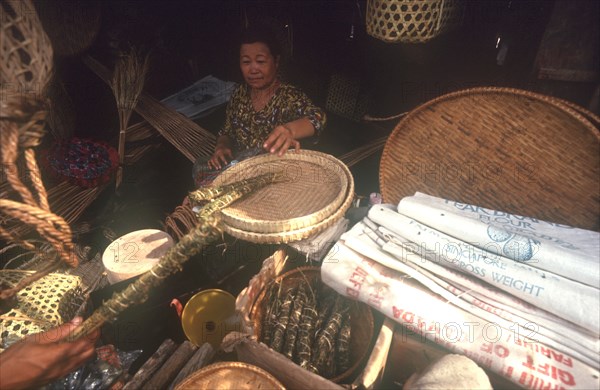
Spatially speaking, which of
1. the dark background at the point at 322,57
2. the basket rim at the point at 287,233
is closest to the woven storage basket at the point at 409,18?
the dark background at the point at 322,57

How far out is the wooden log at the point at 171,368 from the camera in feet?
6.89

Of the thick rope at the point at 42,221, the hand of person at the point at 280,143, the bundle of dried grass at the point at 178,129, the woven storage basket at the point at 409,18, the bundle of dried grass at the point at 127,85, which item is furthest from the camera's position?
the bundle of dried grass at the point at 127,85

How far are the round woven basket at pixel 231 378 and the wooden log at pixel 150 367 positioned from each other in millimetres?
602

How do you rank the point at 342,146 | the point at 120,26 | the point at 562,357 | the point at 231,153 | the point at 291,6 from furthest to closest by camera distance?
the point at 120,26, the point at 342,146, the point at 291,6, the point at 231,153, the point at 562,357

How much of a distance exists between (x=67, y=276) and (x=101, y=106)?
4.16 meters

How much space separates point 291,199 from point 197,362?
121 cm

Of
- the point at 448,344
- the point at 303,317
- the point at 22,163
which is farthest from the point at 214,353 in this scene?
the point at 22,163

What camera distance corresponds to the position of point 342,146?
466 cm

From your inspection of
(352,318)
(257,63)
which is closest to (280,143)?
(257,63)

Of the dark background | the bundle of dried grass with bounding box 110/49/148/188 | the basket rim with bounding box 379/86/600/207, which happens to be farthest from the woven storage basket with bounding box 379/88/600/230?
the bundle of dried grass with bounding box 110/49/148/188

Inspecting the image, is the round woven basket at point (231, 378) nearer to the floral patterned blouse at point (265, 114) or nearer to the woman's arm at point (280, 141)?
the woman's arm at point (280, 141)

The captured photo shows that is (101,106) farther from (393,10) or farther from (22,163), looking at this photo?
(393,10)

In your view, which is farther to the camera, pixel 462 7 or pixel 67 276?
pixel 462 7

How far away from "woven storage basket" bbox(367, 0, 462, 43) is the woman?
1.05m
